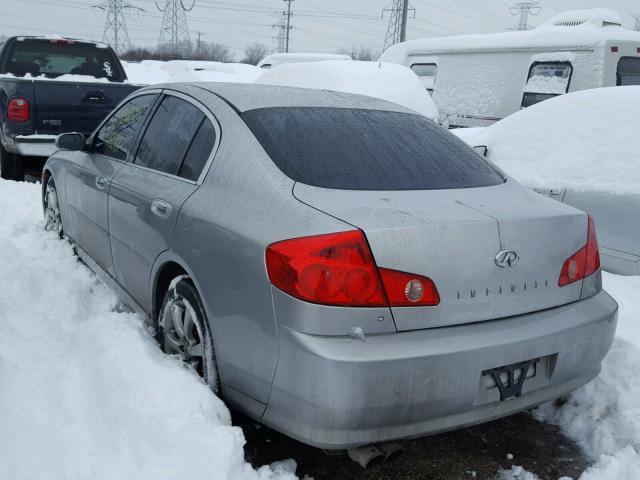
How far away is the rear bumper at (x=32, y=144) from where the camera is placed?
6742 millimetres

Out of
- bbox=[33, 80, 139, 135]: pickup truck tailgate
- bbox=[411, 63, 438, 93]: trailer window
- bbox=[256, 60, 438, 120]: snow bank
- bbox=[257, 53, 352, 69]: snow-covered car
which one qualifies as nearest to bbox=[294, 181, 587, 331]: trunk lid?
bbox=[33, 80, 139, 135]: pickup truck tailgate

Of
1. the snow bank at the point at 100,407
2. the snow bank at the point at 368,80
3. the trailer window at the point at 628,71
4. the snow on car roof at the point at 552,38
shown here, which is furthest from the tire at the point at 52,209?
the trailer window at the point at 628,71

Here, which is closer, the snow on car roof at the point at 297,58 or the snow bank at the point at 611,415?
the snow bank at the point at 611,415

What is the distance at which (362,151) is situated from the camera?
2.70 meters

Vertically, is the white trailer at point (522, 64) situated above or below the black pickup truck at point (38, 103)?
above

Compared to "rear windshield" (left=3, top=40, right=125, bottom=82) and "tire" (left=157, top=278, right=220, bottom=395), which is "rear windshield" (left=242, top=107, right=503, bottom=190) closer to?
"tire" (left=157, top=278, right=220, bottom=395)

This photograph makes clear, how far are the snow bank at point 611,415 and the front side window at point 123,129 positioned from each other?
264 cm

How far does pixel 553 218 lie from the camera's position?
2400 mm

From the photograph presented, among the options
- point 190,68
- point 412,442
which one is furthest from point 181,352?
point 190,68

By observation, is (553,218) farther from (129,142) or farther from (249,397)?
(129,142)

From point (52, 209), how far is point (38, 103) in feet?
7.60

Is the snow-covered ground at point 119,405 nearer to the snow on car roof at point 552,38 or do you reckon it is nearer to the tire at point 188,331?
the tire at point 188,331

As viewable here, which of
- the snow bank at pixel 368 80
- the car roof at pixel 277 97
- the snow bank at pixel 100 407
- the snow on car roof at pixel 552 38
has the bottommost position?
the snow bank at pixel 100 407

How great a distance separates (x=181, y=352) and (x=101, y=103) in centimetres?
499
